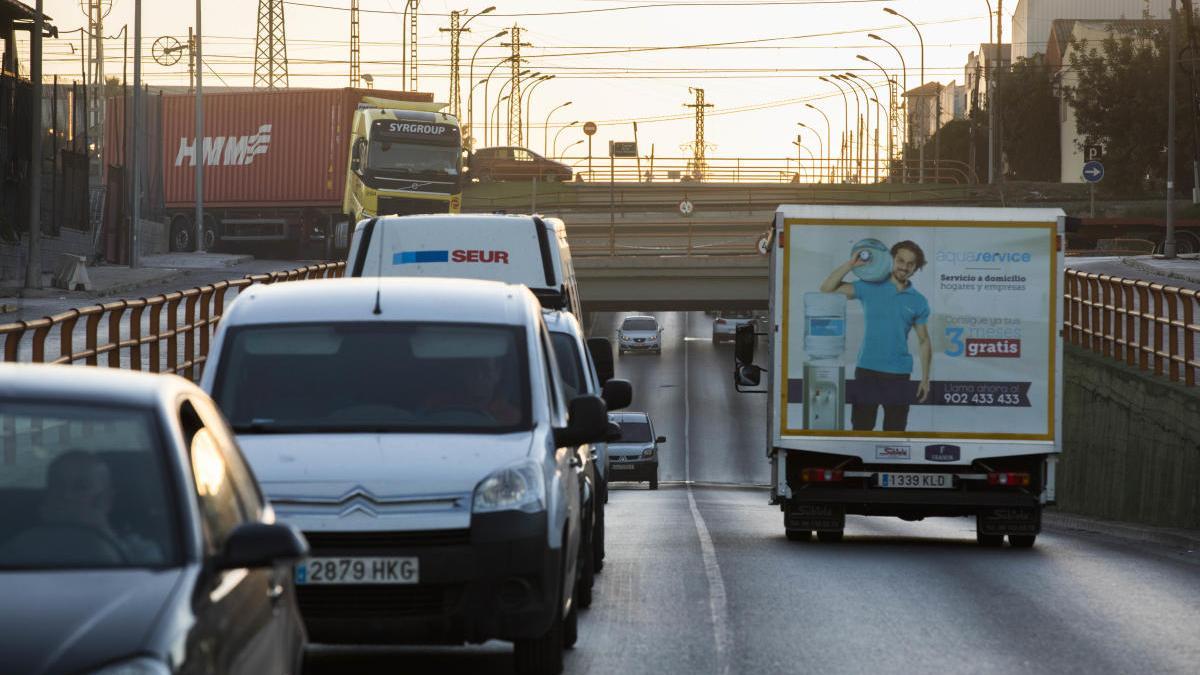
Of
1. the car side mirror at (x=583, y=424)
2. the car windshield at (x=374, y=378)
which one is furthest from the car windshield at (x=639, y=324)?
the car side mirror at (x=583, y=424)

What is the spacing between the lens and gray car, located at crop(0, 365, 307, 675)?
422cm

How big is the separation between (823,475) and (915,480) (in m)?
0.76

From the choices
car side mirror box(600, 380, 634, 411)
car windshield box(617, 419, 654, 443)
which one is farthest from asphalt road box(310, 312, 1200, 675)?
car windshield box(617, 419, 654, 443)

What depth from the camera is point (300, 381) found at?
8.62 m

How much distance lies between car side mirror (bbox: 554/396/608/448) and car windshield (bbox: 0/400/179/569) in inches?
139

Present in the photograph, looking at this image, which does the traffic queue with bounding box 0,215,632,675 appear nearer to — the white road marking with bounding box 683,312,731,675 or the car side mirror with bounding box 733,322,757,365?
the white road marking with bounding box 683,312,731,675

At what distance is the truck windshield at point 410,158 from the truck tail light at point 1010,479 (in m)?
34.3

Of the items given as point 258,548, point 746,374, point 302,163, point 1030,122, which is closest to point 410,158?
point 302,163

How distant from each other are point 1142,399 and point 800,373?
8775 mm

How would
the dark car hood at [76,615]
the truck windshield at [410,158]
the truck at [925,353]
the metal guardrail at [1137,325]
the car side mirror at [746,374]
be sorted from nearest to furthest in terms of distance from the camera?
the dark car hood at [76,615] < the truck at [925,353] < the car side mirror at [746,374] < the metal guardrail at [1137,325] < the truck windshield at [410,158]

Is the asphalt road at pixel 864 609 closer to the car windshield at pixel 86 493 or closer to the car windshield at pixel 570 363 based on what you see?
the car windshield at pixel 570 363

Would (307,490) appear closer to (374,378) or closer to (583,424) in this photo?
(374,378)

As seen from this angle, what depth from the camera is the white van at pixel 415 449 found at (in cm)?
766

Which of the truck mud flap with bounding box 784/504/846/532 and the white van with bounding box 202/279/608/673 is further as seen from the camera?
the truck mud flap with bounding box 784/504/846/532
